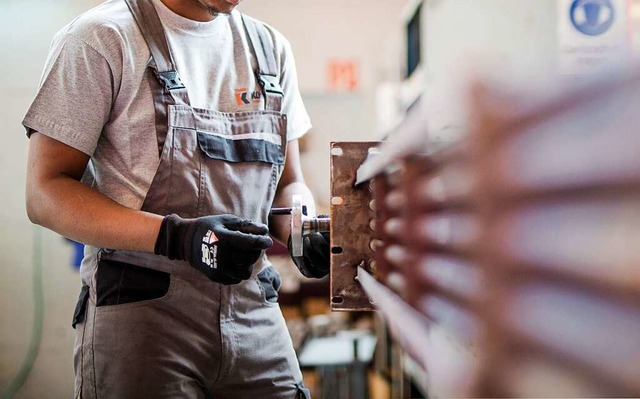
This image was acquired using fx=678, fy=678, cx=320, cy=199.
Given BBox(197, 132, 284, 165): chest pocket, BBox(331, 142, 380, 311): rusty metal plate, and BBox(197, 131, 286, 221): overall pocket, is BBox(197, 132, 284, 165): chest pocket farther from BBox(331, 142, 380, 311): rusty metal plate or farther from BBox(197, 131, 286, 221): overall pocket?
BBox(331, 142, 380, 311): rusty metal plate

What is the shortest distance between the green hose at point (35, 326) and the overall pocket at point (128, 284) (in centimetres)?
200

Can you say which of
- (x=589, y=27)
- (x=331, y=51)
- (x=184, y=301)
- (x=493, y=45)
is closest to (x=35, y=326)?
(x=184, y=301)

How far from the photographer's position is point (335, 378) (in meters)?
3.26

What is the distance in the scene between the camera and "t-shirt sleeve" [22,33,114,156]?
3.70ft

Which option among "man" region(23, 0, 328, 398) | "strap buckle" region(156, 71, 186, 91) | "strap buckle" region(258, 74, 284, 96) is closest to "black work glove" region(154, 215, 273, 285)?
"man" region(23, 0, 328, 398)

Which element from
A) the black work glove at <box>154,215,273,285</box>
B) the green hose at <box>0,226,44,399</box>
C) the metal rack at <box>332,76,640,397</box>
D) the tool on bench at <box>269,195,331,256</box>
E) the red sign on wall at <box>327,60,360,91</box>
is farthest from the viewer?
the red sign on wall at <box>327,60,360,91</box>

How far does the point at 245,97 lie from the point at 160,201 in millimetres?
273

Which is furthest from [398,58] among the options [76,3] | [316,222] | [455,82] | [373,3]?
[455,82]

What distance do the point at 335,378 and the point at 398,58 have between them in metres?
1.56

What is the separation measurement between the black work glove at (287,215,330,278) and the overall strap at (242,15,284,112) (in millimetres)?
263

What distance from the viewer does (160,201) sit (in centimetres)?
119

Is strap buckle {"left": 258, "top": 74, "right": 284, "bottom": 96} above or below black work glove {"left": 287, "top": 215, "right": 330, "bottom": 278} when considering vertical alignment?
above

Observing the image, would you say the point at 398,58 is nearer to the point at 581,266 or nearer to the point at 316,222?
the point at 316,222

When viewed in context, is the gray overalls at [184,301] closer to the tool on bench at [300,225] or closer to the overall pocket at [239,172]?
the overall pocket at [239,172]
